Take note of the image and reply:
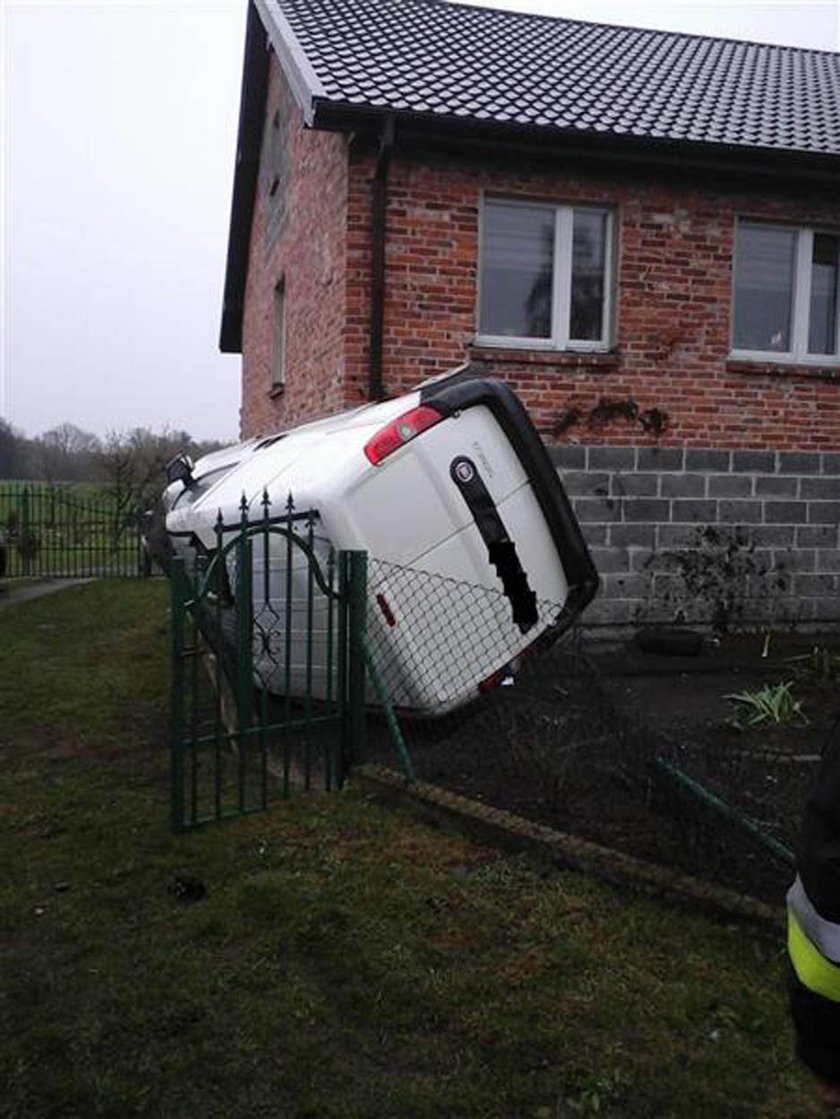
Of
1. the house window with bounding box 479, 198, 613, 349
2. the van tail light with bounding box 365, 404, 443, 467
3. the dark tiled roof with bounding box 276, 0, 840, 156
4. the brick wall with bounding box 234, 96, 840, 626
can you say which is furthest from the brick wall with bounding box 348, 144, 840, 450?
the van tail light with bounding box 365, 404, 443, 467

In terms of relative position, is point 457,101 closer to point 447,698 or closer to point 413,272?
point 413,272

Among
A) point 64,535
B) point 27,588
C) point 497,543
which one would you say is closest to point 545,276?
point 497,543

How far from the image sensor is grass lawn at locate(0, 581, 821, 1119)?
7.99ft

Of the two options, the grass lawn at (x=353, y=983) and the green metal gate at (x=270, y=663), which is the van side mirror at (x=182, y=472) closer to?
the green metal gate at (x=270, y=663)

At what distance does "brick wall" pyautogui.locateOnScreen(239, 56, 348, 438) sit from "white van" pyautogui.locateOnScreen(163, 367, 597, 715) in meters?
3.03

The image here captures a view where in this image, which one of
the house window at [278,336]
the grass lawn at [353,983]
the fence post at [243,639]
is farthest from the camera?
the house window at [278,336]

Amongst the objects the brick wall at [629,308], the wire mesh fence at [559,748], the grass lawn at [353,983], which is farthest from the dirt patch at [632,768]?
the brick wall at [629,308]

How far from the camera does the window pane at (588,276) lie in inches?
330

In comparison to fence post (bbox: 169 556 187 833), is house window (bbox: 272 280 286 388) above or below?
above

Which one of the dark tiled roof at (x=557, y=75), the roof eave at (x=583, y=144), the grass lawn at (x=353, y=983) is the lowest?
the grass lawn at (x=353, y=983)

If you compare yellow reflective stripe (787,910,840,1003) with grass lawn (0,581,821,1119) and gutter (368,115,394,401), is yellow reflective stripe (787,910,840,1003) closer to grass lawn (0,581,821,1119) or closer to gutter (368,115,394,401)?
grass lawn (0,581,821,1119)

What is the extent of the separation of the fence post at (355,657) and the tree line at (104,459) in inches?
581

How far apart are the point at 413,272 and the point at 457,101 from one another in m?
1.42

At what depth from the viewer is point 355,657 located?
14.7ft
